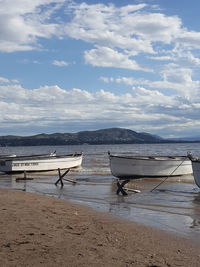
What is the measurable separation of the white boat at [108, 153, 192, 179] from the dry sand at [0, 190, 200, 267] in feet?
46.1

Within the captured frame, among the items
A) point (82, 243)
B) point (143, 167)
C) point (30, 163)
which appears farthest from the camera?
point (30, 163)

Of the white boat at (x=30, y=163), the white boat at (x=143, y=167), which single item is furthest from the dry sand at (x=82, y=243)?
the white boat at (x=30, y=163)

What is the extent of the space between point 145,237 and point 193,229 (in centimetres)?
195

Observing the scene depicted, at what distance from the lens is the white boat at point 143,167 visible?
25203 millimetres

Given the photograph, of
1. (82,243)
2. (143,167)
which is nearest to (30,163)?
(143,167)

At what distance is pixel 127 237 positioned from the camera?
855 centimetres

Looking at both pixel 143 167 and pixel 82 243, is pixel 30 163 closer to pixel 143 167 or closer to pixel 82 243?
pixel 143 167

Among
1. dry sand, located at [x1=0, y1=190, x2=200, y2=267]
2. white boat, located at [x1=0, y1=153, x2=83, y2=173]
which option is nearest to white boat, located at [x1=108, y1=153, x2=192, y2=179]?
white boat, located at [x1=0, y1=153, x2=83, y2=173]

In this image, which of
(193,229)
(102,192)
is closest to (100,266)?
(193,229)

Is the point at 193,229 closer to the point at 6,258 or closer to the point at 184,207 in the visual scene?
the point at 184,207

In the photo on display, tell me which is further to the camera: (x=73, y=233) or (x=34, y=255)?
(x=73, y=233)

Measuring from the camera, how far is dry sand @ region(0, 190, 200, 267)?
21.2 ft

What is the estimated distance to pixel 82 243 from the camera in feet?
24.7

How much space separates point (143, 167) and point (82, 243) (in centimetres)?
1841
